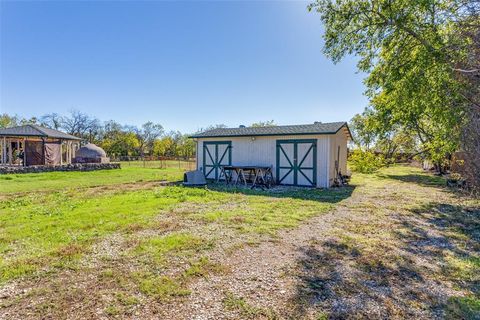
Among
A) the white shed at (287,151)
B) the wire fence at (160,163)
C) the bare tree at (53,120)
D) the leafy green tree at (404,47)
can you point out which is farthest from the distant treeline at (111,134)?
the leafy green tree at (404,47)

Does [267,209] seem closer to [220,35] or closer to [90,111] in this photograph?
[220,35]

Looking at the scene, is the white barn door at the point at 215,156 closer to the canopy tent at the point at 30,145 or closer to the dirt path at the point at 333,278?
the dirt path at the point at 333,278

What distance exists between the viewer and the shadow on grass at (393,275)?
245 cm

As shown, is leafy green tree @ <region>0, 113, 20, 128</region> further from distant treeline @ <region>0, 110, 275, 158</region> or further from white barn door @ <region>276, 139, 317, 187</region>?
white barn door @ <region>276, 139, 317, 187</region>

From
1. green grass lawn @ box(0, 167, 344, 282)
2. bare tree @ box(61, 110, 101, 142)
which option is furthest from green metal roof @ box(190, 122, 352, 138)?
bare tree @ box(61, 110, 101, 142)

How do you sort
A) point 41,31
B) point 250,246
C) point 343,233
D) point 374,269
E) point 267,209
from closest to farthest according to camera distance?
point 374,269 → point 250,246 → point 343,233 → point 267,209 → point 41,31

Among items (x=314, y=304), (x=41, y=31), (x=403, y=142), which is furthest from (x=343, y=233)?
(x=403, y=142)

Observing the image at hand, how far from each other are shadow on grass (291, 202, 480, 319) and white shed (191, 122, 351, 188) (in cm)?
599

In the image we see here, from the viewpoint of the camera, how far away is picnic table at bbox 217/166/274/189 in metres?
11.6

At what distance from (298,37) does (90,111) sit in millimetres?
44353

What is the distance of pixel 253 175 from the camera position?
478 inches

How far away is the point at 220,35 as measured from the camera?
12914 millimetres

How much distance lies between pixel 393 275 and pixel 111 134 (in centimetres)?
4892

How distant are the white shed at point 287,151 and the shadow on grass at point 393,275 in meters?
5.99
